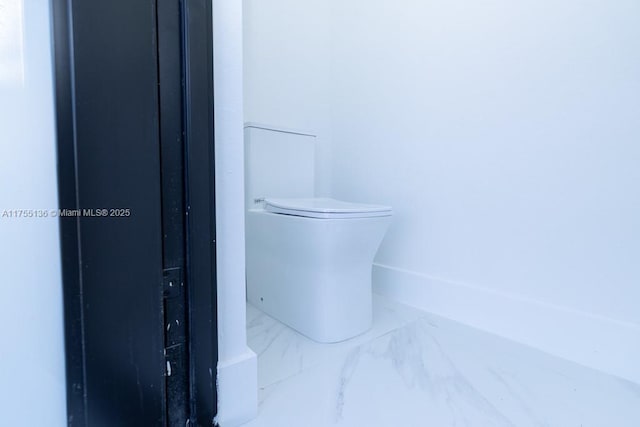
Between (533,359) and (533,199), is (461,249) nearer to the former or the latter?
(533,199)

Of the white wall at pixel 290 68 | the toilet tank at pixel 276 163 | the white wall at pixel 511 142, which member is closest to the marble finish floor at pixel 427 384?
the white wall at pixel 511 142

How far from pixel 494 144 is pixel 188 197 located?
1.07 m

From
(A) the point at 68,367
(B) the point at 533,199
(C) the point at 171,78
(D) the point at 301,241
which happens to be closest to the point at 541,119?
(B) the point at 533,199

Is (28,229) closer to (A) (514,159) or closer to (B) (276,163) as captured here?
(B) (276,163)

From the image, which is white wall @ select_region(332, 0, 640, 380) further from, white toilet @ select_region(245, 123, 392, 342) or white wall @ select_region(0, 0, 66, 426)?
white wall @ select_region(0, 0, 66, 426)

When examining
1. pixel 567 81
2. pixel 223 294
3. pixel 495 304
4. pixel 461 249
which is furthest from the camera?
pixel 461 249

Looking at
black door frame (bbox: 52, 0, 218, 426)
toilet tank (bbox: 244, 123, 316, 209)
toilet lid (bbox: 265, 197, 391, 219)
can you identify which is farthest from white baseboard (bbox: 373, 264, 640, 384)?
black door frame (bbox: 52, 0, 218, 426)

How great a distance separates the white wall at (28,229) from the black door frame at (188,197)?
0.02 meters

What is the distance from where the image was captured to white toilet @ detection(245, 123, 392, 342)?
1004 mm

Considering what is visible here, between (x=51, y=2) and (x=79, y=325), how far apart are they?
17.9 inches

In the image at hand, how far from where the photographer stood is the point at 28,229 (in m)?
0.42

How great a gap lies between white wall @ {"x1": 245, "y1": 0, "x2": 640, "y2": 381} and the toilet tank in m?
0.19

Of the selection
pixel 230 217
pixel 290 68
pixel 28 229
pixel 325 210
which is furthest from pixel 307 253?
pixel 290 68

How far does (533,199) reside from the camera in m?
1.03
